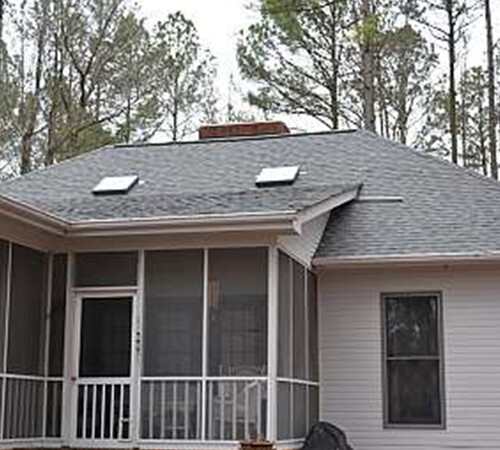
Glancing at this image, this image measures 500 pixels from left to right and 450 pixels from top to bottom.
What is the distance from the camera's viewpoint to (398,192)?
1330 cm

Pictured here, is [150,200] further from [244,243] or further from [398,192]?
[398,192]

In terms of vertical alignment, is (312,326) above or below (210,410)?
above

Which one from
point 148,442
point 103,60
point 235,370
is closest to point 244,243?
point 235,370

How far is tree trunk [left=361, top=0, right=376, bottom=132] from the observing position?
20531 mm

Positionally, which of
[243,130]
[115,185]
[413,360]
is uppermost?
[243,130]

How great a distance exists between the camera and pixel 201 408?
1047 centimetres

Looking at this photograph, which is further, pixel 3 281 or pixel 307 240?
pixel 307 240

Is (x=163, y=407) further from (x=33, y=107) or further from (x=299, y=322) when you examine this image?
(x=33, y=107)

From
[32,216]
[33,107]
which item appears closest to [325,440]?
[32,216]

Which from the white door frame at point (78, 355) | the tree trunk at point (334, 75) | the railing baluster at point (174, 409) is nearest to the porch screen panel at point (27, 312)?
the white door frame at point (78, 355)

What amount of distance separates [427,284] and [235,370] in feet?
9.27

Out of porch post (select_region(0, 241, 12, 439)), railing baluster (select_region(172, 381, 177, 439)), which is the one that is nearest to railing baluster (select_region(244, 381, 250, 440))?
railing baluster (select_region(172, 381, 177, 439))

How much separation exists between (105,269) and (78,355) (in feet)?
3.17

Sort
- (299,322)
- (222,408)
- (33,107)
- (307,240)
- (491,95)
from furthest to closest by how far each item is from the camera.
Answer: (33,107) → (491,95) → (307,240) → (299,322) → (222,408)
